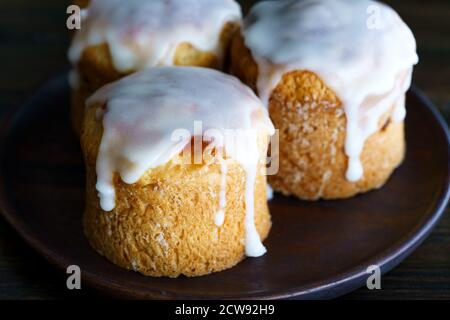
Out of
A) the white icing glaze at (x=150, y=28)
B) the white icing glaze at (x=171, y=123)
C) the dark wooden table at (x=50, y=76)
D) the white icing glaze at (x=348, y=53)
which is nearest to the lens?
the white icing glaze at (x=171, y=123)

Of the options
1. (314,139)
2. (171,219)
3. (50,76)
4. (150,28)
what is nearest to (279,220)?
(314,139)

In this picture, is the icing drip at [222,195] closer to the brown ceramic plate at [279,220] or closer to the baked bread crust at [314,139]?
the brown ceramic plate at [279,220]

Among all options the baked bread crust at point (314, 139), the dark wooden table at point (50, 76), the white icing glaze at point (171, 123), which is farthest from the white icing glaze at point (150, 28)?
the dark wooden table at point (50, 76)

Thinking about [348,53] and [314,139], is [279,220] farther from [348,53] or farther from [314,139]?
[348,53]

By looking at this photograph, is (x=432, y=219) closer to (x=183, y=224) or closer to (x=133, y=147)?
(x=183, y=224)

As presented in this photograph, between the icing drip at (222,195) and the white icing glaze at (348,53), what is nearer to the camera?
the icing drip at (222,195)

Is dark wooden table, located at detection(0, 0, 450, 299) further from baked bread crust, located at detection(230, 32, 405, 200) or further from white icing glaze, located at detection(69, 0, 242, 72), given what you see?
white icing glaze, located at detection(69, 0, 242, 72)

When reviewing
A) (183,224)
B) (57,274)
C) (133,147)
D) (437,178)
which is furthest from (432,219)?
(57,274)
